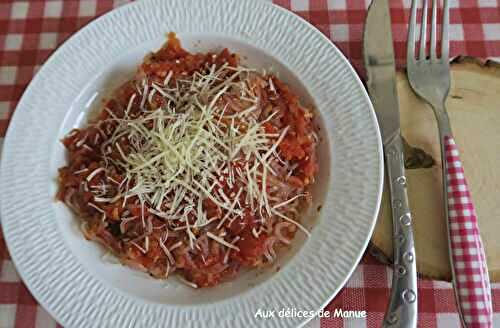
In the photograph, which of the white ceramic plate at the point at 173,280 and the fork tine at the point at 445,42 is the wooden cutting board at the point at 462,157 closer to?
the fork tine at the point at 445,42

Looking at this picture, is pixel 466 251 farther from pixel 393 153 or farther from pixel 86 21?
pixel 86 21

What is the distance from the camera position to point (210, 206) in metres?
2.05

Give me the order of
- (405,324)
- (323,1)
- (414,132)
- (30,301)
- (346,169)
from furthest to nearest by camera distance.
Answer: (323,1) < (414,132) < (30,301) < (346,169) < (405,324)

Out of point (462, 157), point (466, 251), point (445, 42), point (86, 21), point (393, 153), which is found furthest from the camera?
point (86, 21)

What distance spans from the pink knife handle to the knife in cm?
20

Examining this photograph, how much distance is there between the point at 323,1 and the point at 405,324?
1.99 meters

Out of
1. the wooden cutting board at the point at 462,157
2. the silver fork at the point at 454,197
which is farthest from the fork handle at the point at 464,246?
the wooden cutting board at the point at 462,157

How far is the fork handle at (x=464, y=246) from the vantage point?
6.56ft

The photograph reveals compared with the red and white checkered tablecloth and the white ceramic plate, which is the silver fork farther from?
the white ceramic plate

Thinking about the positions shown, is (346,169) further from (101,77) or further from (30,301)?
(30,301)

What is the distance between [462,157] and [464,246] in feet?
1.79

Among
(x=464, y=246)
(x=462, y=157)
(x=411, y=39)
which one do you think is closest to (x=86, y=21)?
(x=411, y=39)

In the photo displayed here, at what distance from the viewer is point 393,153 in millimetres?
2340

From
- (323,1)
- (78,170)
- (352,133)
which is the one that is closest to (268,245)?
(352,133)
